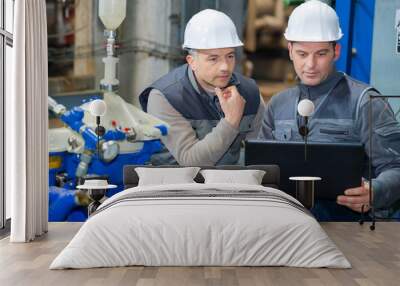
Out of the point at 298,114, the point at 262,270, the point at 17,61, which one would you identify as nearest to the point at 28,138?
the point at 17,61

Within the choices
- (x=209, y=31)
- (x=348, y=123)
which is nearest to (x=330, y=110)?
(x=348, y=123)

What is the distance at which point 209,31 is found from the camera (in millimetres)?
6637

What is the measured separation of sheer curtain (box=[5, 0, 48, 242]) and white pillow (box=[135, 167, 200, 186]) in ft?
3.37

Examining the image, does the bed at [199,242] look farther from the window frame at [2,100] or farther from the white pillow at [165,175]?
the window frame at [2,100]

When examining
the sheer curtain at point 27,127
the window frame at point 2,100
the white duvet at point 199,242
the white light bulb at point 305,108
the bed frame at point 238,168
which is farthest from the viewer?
the white light bulb at point 305,108

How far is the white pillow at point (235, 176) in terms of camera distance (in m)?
6.00

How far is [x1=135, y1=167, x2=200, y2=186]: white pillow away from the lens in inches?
239

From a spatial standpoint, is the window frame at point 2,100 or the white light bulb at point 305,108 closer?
the window frame at point 2,100

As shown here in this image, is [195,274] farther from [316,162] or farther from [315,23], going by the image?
[315,23]

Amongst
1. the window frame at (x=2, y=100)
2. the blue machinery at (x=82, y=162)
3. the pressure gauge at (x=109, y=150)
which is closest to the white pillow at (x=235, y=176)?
the blue machinery at (x=82, y=162)

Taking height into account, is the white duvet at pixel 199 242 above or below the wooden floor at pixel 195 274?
above

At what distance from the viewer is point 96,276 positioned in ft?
12.7

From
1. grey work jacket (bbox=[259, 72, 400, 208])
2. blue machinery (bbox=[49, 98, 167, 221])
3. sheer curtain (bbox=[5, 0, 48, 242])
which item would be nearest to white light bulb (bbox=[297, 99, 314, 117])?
grey work jacket (bbox=[259, 72, 400, 208])

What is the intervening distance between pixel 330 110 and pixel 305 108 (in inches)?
12.3
